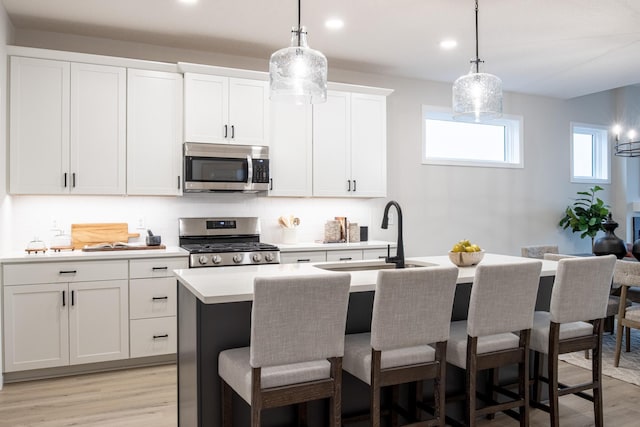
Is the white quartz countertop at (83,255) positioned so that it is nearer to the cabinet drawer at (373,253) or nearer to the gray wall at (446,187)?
the gray wall at (446,187)

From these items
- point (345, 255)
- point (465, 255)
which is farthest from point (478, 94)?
point (345, 255)

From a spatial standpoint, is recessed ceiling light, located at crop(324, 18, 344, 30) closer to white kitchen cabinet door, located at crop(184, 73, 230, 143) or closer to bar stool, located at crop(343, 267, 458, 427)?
white kitchen cabinet door, located at crop(184, 73, 230, 143)

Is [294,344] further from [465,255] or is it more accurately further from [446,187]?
[446,187]

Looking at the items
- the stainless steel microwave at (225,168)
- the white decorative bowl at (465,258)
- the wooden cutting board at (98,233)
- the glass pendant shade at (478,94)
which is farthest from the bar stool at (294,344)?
the wooden cutting board at (98,233)

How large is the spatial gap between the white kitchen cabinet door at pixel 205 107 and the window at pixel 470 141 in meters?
2.45

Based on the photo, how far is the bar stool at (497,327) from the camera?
94.3 inches

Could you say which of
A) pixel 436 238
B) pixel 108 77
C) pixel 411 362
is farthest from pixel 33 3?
pixel 436 238

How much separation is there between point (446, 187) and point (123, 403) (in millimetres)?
4168

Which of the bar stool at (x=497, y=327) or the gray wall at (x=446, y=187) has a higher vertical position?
the gray wall at (x=446, y=187)

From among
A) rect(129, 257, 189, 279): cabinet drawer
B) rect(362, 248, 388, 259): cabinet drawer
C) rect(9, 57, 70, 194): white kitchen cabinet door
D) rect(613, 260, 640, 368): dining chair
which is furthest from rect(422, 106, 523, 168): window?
rect(9, 57, 70, 194): white kitchen cabinet door

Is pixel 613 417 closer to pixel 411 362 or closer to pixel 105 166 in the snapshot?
pixel 411 362

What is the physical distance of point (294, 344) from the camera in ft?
6.45

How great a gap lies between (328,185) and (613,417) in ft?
9.68

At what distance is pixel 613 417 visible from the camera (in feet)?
10.0
